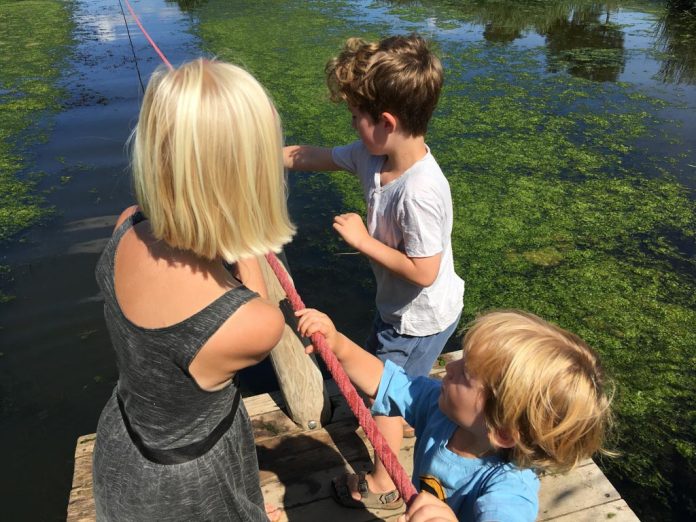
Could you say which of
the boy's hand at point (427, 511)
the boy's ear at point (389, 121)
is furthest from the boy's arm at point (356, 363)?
the boy's ear at point (389, 121)

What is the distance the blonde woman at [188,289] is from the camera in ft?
3.10

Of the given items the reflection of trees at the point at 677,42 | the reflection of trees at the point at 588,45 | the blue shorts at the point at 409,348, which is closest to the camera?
the blue shorts at the point at 409,348

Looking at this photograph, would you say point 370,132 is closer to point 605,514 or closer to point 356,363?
point 356,363

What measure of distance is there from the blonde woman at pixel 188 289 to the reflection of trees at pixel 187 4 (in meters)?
11.3

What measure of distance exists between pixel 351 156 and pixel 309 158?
227 millimetres

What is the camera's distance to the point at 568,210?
4.32 metres

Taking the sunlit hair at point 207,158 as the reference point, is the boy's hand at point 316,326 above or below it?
below

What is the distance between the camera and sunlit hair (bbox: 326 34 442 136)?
1530 mm

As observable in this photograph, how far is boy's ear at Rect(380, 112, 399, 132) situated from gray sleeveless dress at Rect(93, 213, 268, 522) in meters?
0.74

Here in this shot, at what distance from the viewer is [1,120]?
598 cm

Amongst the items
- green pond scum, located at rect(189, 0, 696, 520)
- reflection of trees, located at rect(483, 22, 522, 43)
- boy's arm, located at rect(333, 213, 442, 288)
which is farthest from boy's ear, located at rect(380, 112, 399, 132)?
reflection of trees, located at rect(483, 22, 522, 43)

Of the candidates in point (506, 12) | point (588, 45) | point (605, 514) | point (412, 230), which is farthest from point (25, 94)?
point (506, 12)

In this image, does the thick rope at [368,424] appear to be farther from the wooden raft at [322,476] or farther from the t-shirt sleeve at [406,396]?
the wooden raft at [322,476]

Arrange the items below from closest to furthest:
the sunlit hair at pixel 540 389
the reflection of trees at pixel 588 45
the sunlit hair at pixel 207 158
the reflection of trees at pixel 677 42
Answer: the sunlit hair at pixel 207 158 < the sunlit hair at pixel 540 389 < the reflection of trees at pixel 677 42 < the reflection of trees at pixel 588 45
